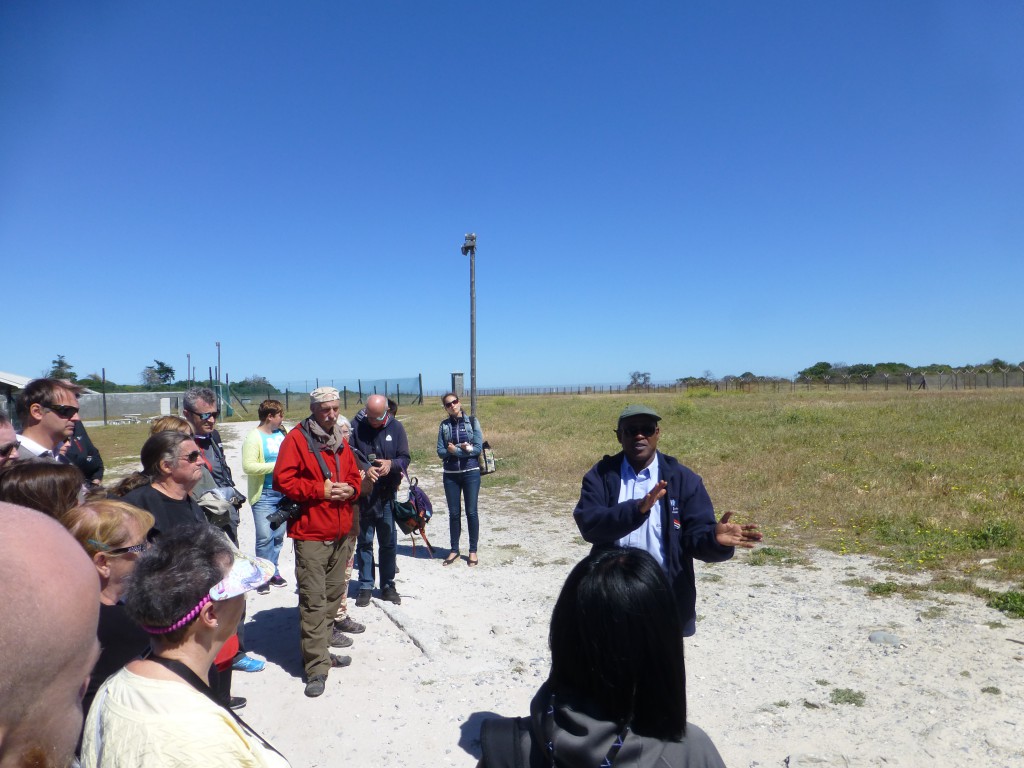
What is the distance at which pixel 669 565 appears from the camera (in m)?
3.18

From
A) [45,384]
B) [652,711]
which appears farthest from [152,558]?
[45,384]

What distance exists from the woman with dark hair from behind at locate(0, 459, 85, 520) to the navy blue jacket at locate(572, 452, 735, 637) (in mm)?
2177

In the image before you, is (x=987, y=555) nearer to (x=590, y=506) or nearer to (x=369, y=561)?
(x=590, y=506)

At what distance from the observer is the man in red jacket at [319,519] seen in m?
4.27

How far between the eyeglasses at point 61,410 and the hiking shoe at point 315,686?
228 cm

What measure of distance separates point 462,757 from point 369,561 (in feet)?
8.68

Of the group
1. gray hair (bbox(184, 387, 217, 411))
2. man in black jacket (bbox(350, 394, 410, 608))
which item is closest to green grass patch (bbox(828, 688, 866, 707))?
man in black jacket (bbox(350, 394, 410, 608))

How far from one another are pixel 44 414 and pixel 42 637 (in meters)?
3.80

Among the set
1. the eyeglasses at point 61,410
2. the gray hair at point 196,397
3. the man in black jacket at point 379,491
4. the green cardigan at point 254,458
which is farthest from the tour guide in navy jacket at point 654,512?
the green cardigan at point 254,458

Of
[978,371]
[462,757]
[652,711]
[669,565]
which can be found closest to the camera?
[652,711]

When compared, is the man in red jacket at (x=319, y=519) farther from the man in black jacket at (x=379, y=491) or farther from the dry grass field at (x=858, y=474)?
the dry grass field at (x=858, y=474)

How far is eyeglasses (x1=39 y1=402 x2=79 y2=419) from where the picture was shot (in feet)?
12.8

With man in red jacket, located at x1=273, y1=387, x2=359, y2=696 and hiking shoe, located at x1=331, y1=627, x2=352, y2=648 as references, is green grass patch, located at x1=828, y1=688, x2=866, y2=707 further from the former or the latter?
hiking shoe, located at x1=331, y1=627, x2=352, y2=648

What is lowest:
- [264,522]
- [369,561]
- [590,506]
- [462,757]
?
[462,757]
